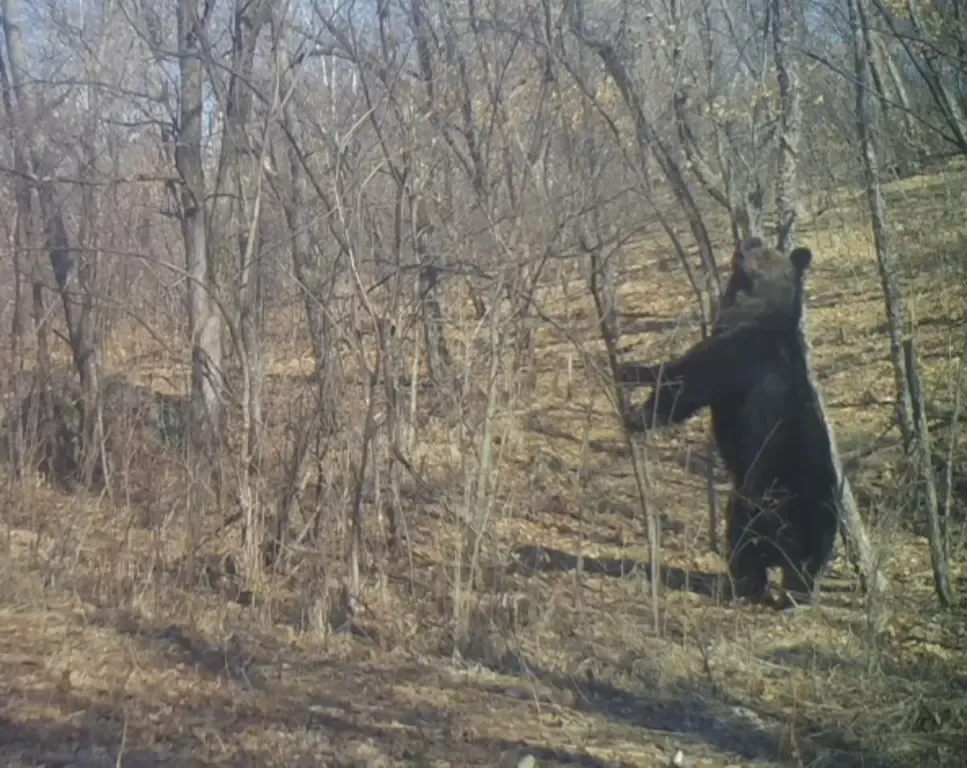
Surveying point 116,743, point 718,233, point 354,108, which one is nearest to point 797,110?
point 354,108

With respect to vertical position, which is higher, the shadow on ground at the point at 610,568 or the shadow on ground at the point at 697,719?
the shadow on ground at the point at 610,568

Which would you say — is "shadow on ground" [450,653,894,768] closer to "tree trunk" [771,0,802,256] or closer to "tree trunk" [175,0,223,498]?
"tree trunk" [175,0,223,498]

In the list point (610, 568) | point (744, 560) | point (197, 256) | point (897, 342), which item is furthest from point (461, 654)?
point (897, 342)

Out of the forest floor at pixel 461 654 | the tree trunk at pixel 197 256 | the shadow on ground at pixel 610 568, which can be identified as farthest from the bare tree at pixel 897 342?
the tree trunk at pixel 197 256

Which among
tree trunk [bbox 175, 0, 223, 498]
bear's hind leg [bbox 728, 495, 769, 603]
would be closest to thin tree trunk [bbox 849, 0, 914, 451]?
bear's hind leg [bbox 728, 495, 769, 603]

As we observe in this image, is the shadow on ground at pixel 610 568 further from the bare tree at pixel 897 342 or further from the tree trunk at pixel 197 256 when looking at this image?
the tree trunk at pixel 197 256

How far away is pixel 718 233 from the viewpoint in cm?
2041

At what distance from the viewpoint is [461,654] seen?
24.7 ft

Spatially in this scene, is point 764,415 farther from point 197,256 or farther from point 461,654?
point 197,256

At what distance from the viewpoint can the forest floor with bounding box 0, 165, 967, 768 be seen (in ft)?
19.9

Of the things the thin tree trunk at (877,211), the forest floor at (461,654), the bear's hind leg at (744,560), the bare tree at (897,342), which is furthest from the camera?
the thin tree trunk at (877,211)

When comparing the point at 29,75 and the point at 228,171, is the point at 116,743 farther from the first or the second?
the point at 29,75

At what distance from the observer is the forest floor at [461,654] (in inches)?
239

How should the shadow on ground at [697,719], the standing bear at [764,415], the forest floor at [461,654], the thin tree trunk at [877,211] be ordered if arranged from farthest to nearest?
the thin tree trunk at [877,211], the standing bear at [764,415], the shadow on ground at [697,719], the forest floor at [461,654]
